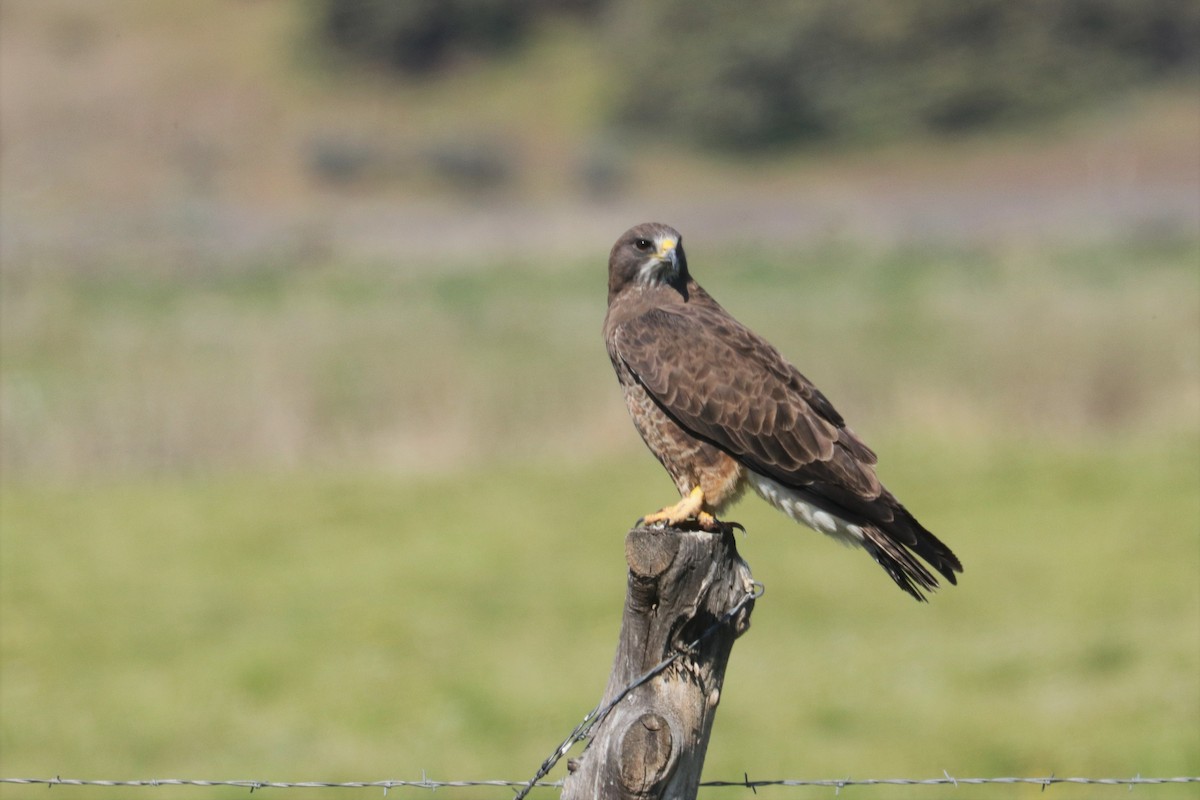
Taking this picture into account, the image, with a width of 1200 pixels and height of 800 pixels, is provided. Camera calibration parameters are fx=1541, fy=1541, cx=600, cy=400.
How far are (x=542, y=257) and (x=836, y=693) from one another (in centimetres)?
2328

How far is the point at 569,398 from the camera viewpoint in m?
16.3

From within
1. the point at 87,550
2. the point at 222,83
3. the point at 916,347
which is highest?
the point at 222,83

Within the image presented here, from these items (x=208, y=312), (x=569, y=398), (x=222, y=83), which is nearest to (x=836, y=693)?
(x=569, y=398)

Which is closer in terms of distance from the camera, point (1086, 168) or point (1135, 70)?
point (1086, 168)

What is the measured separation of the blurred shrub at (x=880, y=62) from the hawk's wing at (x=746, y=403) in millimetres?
62673

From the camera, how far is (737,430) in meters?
5.13

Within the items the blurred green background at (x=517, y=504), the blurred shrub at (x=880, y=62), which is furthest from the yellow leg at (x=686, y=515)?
the blurred shrub at (x=880, y=62)

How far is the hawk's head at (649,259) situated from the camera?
5.54 m

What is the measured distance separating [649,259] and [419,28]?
231 feet

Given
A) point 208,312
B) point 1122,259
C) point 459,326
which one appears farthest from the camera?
point 1122,259

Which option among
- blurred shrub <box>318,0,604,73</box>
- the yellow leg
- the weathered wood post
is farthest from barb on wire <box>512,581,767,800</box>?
blurred shrub <box>318,0,604,73</box>

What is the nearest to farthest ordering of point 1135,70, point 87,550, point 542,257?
point 87,550 → point 542,257 → point 1135,70

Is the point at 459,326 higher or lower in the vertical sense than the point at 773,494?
higher

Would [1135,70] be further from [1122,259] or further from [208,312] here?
[208,312]
